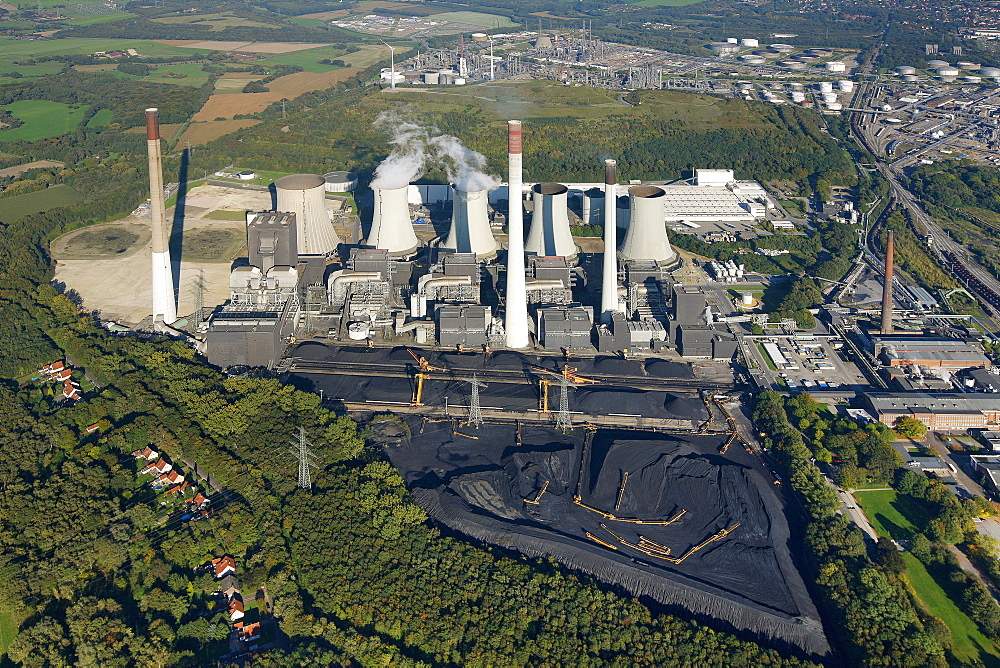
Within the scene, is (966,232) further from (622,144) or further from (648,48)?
(648,48)

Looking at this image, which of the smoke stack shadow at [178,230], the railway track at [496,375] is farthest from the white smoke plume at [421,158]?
the railway track at [496,375]

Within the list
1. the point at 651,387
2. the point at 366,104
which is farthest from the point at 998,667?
the point at 366,104

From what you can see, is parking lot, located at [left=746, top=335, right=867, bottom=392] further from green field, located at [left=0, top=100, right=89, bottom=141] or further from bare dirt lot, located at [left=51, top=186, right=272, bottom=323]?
green field, located at [left=0, top=100, right=89, bottom=141]

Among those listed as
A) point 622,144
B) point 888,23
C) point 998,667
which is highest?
point 888,23

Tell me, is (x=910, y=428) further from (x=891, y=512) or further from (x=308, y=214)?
(x=308, y=214)

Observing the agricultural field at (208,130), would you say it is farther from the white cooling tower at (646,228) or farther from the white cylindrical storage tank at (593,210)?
the white cooling tower at (646,228)

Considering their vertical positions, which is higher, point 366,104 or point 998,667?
point 366,104
